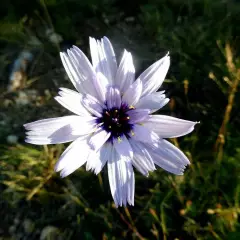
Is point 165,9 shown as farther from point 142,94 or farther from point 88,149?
point 88,149

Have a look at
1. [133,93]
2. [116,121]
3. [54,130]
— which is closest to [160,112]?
[116,121]

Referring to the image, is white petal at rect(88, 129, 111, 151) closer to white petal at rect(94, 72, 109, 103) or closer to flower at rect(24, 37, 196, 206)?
flower at rect(24, 37, 196, 206)

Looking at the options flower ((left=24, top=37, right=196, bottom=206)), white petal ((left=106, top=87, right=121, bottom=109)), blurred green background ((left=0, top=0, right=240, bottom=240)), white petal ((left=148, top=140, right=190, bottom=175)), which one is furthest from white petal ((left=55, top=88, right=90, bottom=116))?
blurred green background ((left=0, top=0, right=240, bottom=240))

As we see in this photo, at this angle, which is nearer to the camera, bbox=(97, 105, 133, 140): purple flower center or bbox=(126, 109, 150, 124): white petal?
bbox=(126, 109, 150, 124): white petal

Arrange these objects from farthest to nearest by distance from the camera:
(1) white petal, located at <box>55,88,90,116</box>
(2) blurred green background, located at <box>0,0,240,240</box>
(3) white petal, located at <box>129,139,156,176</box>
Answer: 1. (2) blurred green background, located at <box>0,0,240,240</box>
2. (3) white petal, located at <box>129,139,156,176</box>
3. (1) white petal, located at <box>55,88,90,116</box>

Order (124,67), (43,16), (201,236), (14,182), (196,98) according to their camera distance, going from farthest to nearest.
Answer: (43,16), (196,98), (14,182), (201,236), (124,67)

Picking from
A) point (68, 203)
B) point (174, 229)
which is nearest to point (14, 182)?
point (68, 203)

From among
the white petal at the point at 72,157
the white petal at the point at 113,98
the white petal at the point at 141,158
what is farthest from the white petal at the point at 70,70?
the white petal at the point at 141,158

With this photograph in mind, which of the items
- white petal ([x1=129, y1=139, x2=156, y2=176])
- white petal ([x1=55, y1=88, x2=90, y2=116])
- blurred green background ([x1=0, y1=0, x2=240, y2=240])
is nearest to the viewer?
white petal ([x1=55, y1=88, x2=90, y2=116])
